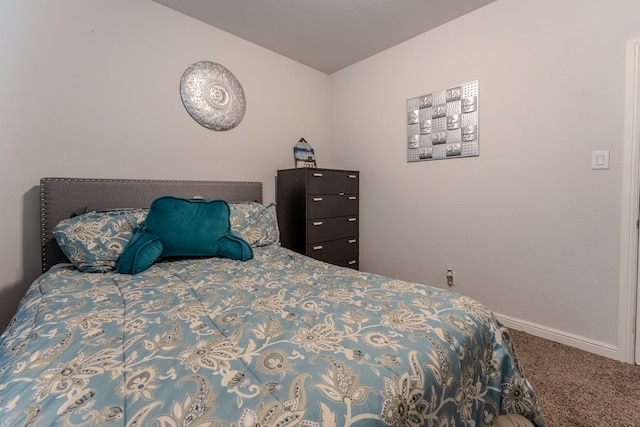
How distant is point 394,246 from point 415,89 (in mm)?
1443

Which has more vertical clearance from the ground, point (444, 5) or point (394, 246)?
point (444, 5)

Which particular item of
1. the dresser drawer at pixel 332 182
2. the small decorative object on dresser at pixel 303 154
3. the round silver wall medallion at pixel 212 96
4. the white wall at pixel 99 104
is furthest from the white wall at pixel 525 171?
the white wall at pixel 99 104

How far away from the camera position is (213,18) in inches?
90.1

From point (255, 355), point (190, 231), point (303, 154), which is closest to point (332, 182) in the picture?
point (303, 154)

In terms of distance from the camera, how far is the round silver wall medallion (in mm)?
2279

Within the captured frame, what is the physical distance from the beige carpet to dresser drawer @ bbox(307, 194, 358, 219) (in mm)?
1685

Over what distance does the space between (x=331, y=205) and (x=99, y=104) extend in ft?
6.17

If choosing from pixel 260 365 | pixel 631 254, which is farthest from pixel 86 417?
pixel 631 254

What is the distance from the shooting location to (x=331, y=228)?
9.00ft

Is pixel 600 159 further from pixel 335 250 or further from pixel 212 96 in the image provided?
pixel 212 96

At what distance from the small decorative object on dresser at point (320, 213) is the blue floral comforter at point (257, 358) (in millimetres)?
1367

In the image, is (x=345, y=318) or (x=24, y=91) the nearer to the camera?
(x=345, y=318)

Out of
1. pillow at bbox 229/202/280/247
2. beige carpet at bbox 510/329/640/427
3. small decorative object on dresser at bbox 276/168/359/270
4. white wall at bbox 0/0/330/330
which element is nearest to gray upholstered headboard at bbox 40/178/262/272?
white wall at bbox 0/0/330/330

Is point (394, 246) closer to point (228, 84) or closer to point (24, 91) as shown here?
point (228, 84)
